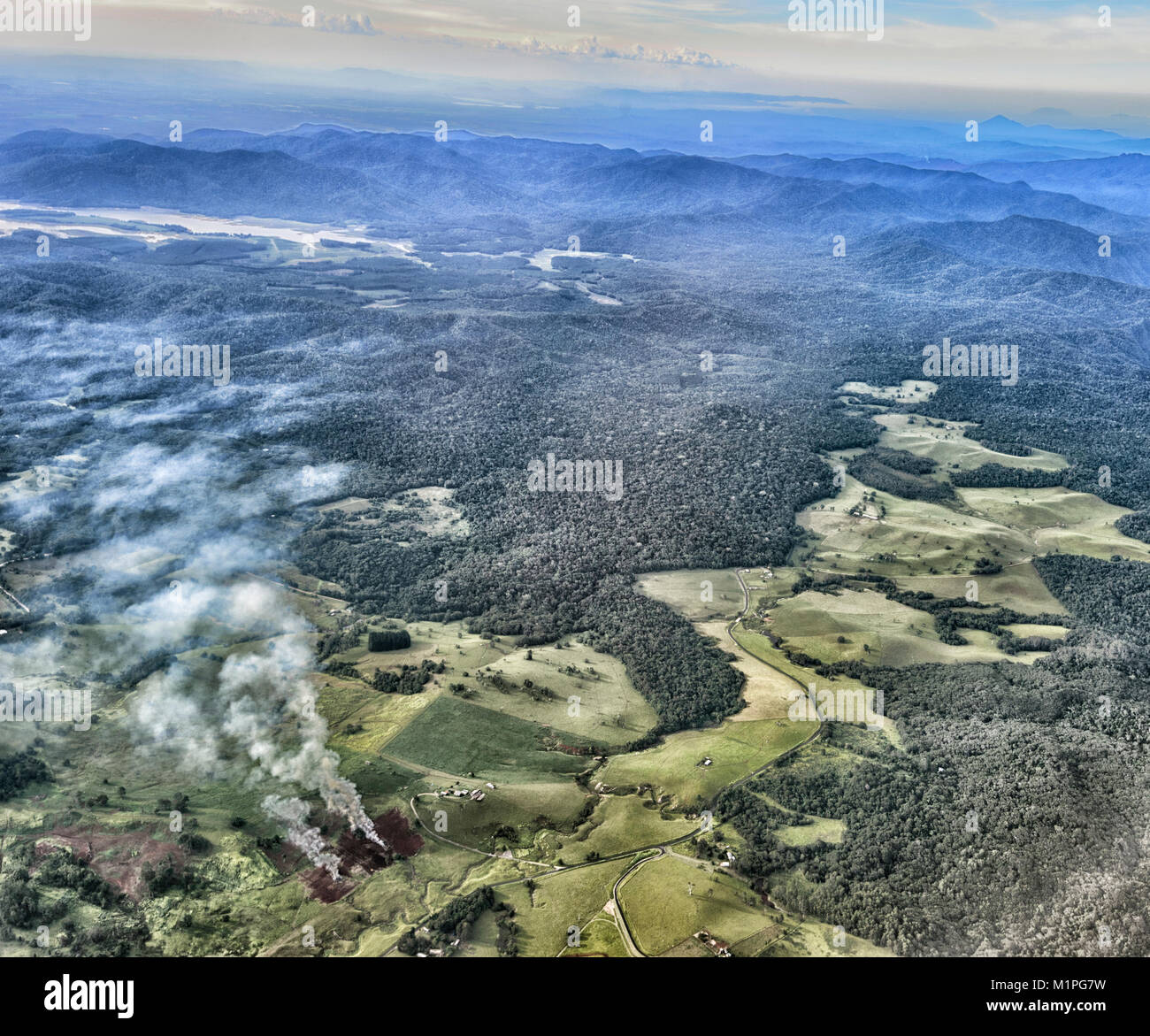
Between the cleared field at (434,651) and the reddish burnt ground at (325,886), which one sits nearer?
the reddish burnt ground at (325,886)

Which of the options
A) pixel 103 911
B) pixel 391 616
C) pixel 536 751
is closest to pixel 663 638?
pixel 536 751

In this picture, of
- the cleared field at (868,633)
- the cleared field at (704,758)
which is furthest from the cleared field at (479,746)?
the cleared field at (868,633)

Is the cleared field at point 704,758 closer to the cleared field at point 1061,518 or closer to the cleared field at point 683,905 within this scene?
the cleared field at point 683,905

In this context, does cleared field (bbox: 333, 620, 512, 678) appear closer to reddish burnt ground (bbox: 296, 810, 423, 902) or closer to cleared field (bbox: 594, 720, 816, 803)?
cleared field (bbox: 594, 720, 816, 803)

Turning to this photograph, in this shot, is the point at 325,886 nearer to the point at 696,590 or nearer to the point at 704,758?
the point at 704,758

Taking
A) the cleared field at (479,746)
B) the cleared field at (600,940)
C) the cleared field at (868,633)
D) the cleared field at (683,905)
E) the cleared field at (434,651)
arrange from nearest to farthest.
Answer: the cleared field at (600,940) < the cleared field at (683,905) < the cleared field at (479,746) < the cleared field at (434,651) < the cleared field at (868,633)

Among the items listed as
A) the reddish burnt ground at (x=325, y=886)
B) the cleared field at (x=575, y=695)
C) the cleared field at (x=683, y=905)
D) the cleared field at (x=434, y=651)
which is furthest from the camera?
the cleared field at (x=434, y=651)

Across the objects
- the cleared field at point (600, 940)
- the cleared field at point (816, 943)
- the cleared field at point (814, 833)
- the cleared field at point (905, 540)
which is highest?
the cleared field at point (905, 540)
